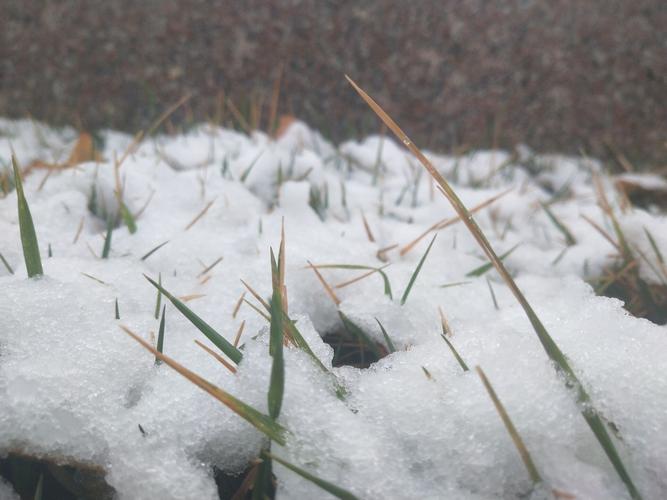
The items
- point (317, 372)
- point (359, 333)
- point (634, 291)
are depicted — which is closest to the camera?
point (317, 372)

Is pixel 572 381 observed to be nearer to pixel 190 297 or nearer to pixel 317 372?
pixel 317 372

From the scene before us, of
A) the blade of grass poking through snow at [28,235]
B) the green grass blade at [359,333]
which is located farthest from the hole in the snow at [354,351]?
the blade of grass poking through snow at [28,235]

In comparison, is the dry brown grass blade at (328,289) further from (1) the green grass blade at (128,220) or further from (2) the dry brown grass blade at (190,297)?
(1) the green grass blade at (128,220)

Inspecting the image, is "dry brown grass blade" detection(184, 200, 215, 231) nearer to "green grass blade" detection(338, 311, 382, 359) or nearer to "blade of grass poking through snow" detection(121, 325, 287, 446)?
"green grass blade" detection(338, 311, 382, 359)

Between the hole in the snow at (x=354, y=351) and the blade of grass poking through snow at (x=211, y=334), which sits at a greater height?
the blade of grass poking through snow at (x=211, y=334)

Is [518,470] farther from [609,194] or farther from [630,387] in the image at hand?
[609,194]

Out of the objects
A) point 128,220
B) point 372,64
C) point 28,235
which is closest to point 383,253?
point 128,220
